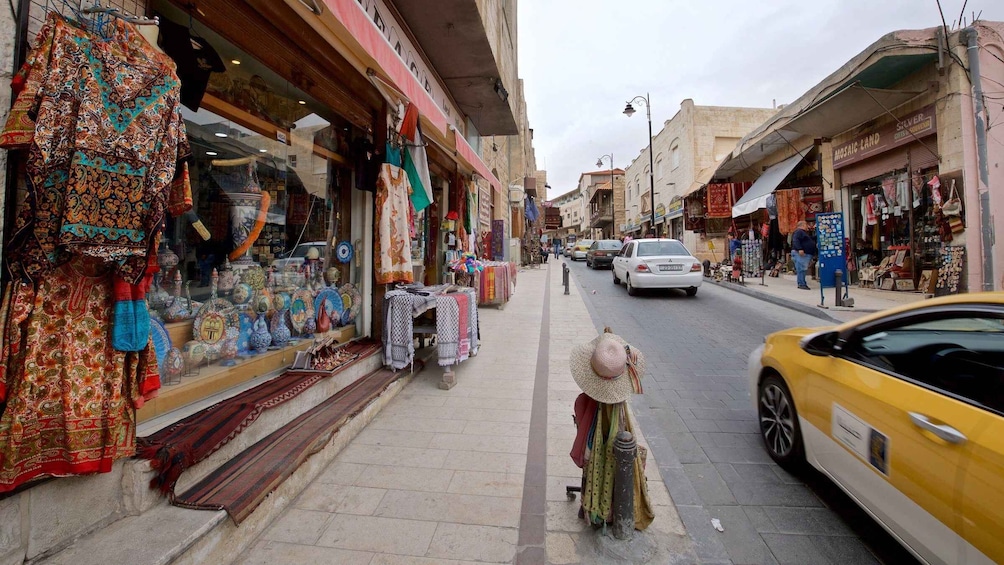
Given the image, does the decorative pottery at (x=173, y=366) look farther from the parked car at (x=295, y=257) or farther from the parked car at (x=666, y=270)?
the parked car at (x=666, y=270)

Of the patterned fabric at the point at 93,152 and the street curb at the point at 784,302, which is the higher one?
the patterned fabric at the point at 93,152

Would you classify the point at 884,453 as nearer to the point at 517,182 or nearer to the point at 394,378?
the point at 394,378

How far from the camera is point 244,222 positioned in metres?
3.99

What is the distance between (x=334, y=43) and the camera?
3424 mm

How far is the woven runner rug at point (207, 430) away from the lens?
231 cm

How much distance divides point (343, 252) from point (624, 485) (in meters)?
4.22

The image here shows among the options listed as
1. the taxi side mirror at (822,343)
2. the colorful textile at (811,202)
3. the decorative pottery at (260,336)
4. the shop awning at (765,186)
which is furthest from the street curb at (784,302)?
the decorative pottery at (260,336)

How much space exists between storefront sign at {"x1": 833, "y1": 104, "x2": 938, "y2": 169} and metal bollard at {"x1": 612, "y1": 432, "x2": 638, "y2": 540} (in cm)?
1153

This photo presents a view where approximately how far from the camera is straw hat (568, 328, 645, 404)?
7.70 feet

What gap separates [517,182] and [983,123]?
16705 millimetres

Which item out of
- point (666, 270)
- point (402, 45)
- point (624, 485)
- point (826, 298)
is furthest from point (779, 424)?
point (826, 298)

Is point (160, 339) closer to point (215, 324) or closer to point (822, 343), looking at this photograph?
point (215, 324)

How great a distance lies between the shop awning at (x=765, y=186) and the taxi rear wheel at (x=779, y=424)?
12903mm

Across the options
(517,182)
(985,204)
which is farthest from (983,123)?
(517,182)
